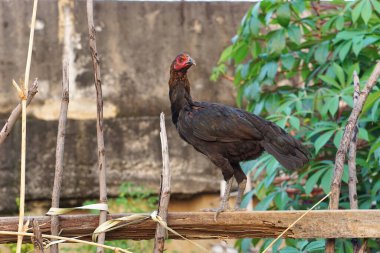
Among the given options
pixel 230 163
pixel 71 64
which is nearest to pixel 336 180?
pixel 230 163

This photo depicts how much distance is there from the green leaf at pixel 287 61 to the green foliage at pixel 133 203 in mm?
1511

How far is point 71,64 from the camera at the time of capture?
5.06 metres

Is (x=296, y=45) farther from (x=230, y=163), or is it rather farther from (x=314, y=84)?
(x=230, y=163)

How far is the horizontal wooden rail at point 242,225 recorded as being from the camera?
1977 millimetres

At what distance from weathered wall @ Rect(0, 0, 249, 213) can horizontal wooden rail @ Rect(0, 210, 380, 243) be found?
2928 mm

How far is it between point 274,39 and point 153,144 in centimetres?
164

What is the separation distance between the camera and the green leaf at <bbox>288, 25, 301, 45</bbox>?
3.60 m

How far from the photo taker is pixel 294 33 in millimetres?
3621

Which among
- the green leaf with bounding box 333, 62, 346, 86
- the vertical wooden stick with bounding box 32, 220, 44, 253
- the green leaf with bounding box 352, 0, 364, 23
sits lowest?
the vertical wooden stick with bounding box 32, 220, 44, 253

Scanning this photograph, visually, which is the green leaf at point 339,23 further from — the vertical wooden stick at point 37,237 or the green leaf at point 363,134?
the vertical wooden stick at point 37,237

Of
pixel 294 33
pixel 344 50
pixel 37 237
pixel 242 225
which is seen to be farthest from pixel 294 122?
pixel 37 237

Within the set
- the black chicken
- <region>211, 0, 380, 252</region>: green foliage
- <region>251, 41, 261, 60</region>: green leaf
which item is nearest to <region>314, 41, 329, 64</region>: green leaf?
<region>211, 0, 380, 252</region>: green foliage

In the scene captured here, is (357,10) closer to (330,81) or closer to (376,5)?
(376,5)

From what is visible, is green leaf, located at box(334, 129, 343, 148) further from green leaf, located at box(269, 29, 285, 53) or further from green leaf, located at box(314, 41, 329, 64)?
green leaf, located at box(269, 29, 285, 53)
